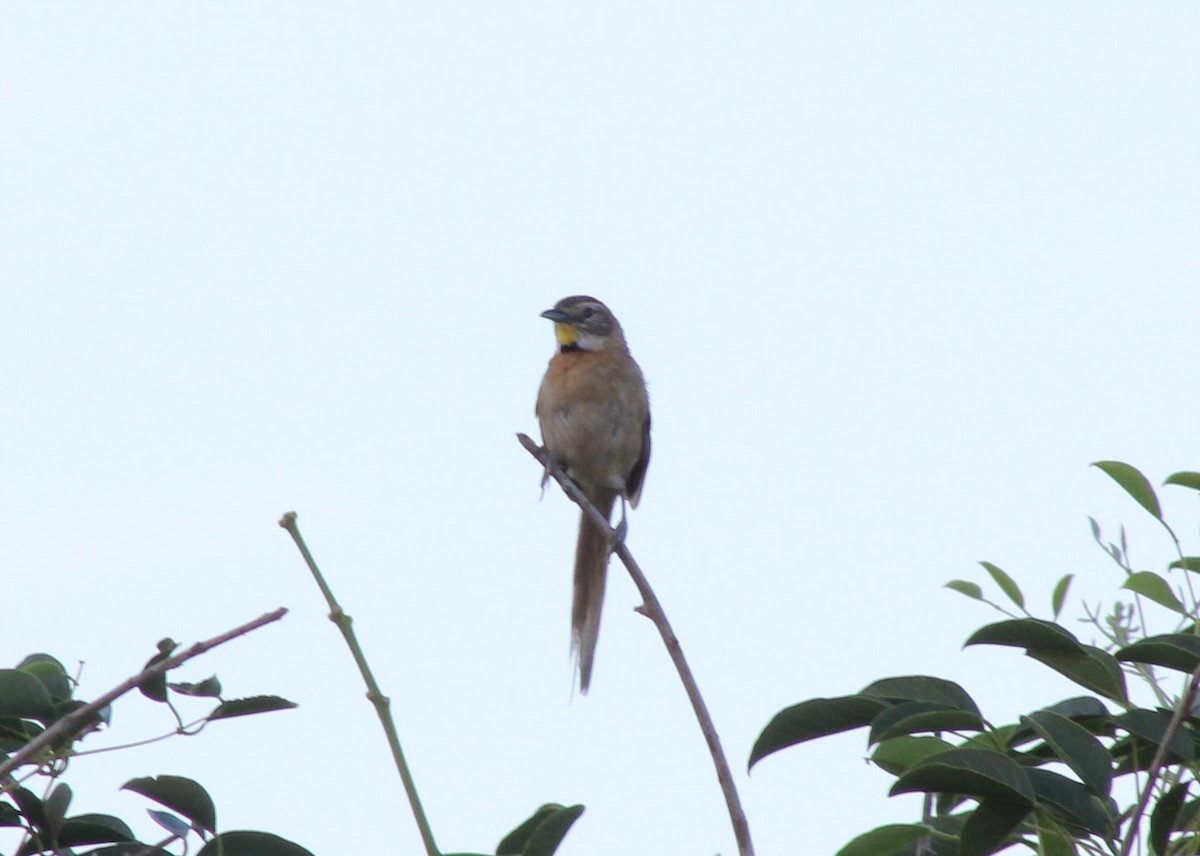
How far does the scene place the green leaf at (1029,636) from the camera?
6.89 feet

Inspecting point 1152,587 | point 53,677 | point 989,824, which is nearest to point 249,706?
point 53,677

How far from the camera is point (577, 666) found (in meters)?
5.76

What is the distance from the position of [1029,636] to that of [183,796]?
4.16ft

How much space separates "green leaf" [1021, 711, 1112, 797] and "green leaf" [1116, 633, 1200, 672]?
16 centimetres

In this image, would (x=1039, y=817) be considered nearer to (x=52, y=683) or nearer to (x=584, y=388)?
(x=52, y=683)

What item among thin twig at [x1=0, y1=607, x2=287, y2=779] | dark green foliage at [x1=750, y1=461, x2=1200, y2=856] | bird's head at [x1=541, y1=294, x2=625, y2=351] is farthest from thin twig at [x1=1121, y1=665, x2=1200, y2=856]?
bird's head at [x1=541, y1=294, x2=625, y2=351]

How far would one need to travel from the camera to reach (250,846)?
7.02ft

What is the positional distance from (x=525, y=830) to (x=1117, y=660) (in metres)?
0.91

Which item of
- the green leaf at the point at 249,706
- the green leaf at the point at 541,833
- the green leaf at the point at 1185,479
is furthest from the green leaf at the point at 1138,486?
the green leaf at the point at 249,706

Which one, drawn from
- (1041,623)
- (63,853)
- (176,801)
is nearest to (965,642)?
(1041,623)

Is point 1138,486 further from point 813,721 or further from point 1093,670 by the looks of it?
point 813,721

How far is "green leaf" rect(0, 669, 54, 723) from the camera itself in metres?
2.13

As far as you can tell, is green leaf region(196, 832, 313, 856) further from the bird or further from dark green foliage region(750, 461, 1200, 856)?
the bird

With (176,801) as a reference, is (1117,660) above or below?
above
